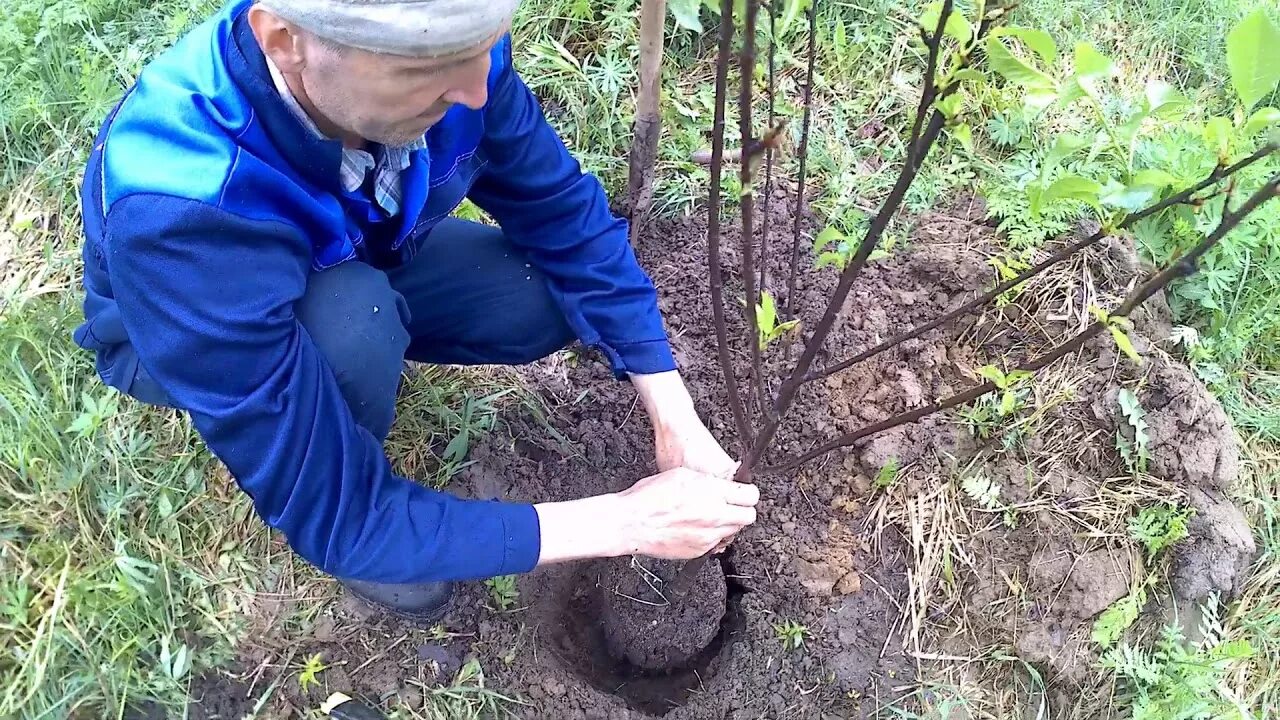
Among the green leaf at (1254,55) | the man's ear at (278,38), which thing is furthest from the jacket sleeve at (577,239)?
the green leaf at (1254,55)

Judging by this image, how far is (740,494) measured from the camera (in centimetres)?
154

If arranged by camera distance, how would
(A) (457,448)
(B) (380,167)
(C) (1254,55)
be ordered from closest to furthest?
(C) (1254,55), (B) (380,167), (A) (457,448)

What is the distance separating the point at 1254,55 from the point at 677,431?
47.5 inches

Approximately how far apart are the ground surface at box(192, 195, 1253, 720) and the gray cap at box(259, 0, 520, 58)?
1.20 metres

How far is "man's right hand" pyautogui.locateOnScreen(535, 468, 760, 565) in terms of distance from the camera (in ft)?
4.98

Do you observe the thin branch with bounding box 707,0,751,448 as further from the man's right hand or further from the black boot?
the black boot

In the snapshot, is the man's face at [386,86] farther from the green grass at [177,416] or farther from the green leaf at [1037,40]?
the green grass at [177,416]

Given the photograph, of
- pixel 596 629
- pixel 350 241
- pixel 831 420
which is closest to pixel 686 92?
pixel 831 420

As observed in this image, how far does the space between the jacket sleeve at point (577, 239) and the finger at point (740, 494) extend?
407 millimetres

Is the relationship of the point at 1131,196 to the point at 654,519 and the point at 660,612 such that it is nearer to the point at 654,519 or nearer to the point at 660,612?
the point at 654,519

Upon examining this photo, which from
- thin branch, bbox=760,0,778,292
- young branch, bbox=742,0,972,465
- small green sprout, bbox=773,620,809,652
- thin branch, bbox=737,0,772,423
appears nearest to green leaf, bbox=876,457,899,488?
small green sprout, bbox=773,620,809,652

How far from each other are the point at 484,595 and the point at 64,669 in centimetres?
91

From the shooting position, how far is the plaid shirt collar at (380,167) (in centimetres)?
142

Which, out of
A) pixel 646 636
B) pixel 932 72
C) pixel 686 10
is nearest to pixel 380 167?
pixel 686 10
